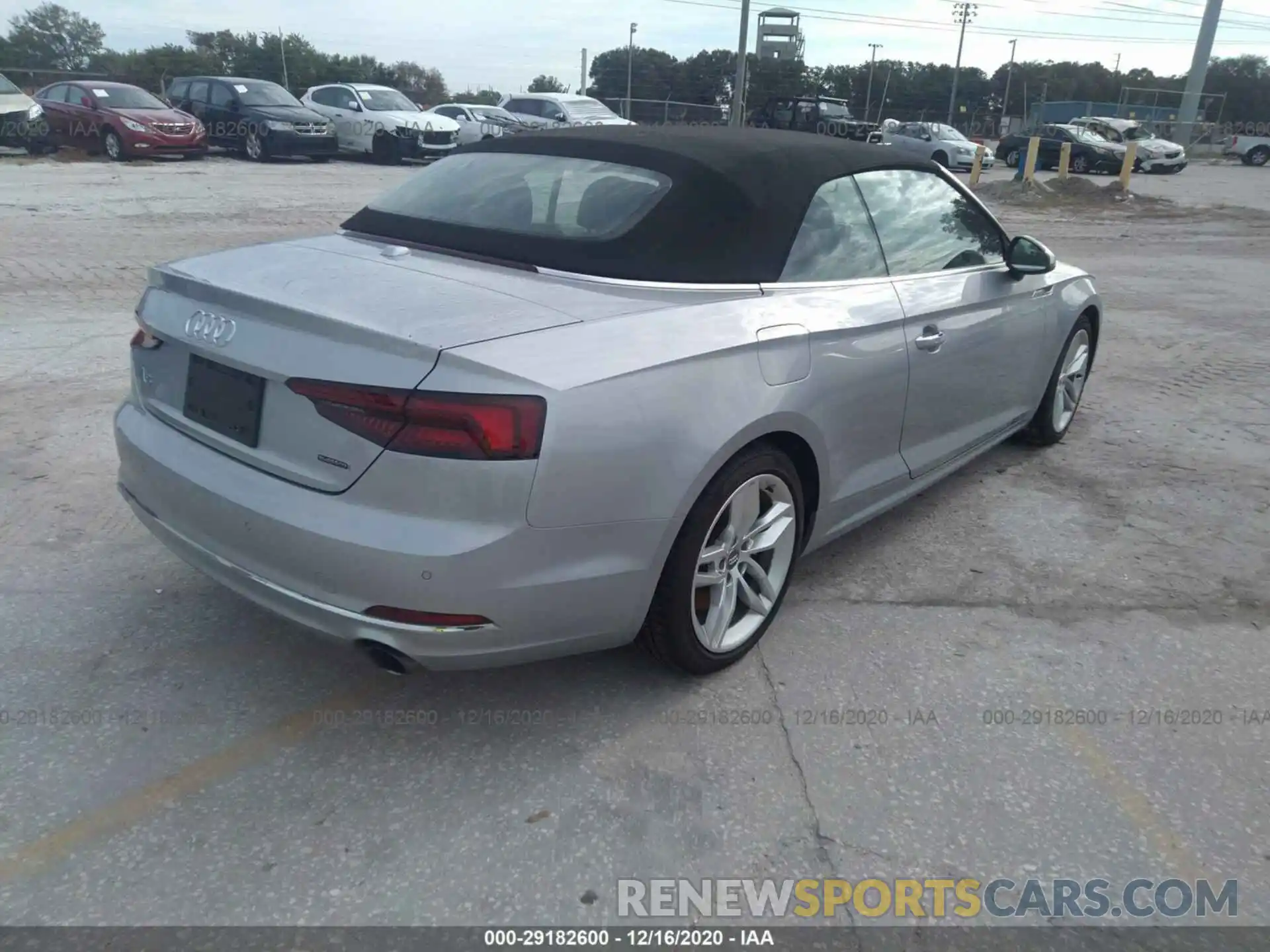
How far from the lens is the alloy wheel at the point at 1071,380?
5.18m

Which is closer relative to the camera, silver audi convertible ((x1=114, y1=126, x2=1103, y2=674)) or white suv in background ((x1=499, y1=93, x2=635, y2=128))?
silver audi convertible ((x1=114, y1=126, x2=1103, y2=674))

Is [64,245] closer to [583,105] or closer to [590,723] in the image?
[590,723]

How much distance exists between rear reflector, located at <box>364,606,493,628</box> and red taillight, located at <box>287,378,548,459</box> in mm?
383

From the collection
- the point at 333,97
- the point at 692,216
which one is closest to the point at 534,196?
the point at 692,216

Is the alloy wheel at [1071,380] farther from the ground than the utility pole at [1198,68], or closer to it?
closer to it

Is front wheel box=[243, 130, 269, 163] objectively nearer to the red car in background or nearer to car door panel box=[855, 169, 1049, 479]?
the red car in background

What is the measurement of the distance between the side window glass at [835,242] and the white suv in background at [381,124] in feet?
63.6

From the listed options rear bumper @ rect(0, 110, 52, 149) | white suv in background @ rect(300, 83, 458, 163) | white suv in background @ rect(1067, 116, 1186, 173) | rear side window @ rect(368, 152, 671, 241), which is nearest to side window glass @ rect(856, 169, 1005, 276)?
rear side window @ rect(368, 152, 671, 241)

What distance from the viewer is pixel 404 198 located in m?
3.65

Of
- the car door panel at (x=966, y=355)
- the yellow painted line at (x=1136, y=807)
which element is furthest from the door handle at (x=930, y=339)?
the yellow painted line at (x=1136, y=807)

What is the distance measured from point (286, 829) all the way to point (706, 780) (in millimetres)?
1060

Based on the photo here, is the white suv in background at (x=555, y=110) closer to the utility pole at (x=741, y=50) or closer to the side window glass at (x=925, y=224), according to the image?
the utility pole at (x=741, y=50)

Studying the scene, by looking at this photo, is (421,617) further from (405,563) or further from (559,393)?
(559,393)

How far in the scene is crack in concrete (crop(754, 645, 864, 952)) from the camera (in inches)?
93.3
